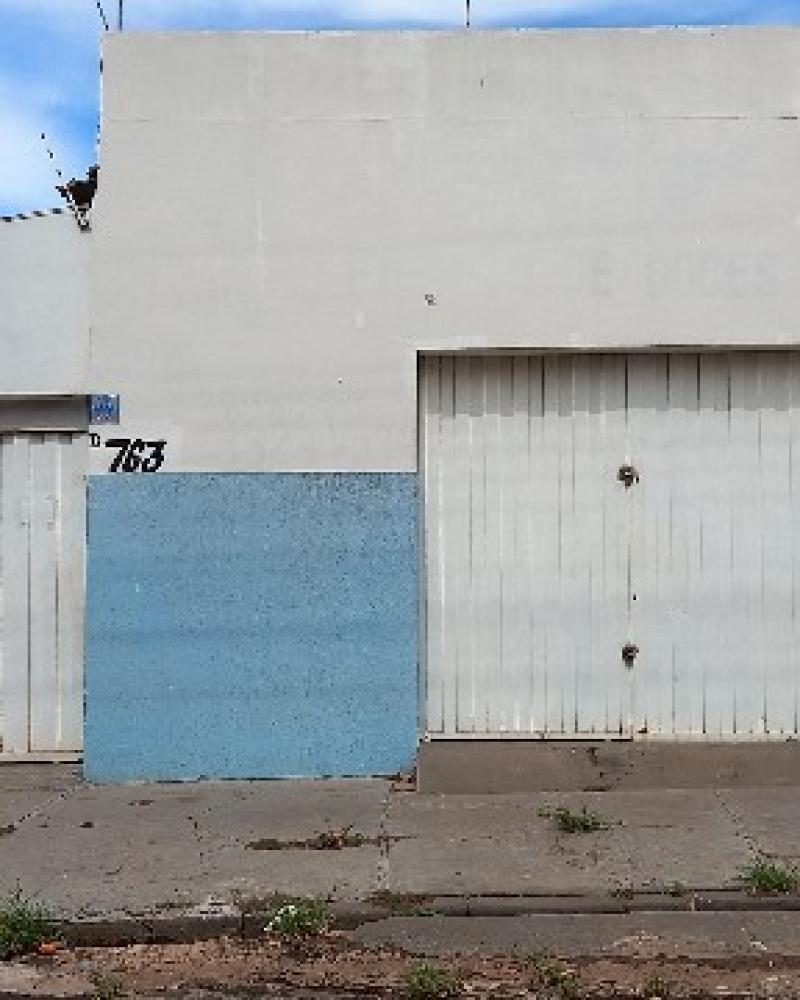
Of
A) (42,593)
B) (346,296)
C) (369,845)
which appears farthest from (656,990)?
(42,593)

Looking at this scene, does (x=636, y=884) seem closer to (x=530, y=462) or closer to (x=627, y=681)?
(x=627, y=681)

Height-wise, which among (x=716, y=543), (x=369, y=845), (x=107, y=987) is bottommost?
(x=107, y=987)

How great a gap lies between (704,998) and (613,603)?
4.02 metres

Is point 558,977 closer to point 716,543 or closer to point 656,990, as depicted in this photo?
point 656,990

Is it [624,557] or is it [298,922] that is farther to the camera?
[624,557]

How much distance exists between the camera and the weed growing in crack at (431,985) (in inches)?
211

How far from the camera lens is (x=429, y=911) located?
20.8 feet

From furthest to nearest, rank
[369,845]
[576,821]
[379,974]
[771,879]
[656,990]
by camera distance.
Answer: [576,821] < [369,845] < [771,879] < [379,974] < [656,990]

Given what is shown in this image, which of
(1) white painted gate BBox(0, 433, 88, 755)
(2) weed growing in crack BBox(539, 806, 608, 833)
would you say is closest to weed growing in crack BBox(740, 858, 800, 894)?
(2) weed growing in crack BBox(539, 806, 608, 833)

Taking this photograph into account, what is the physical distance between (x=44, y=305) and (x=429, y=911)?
5.00 metres

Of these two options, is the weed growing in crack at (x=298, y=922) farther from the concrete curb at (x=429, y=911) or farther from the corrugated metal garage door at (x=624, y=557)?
Answer: the corrugated metal garage door at (x=624, y=557)

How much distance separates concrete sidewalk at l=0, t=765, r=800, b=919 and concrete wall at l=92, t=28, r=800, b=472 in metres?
2.19

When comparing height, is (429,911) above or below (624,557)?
below

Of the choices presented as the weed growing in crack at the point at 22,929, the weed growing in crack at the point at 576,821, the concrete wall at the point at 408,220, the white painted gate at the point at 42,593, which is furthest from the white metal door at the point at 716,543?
the weed growing in crack at the point at 22,929
